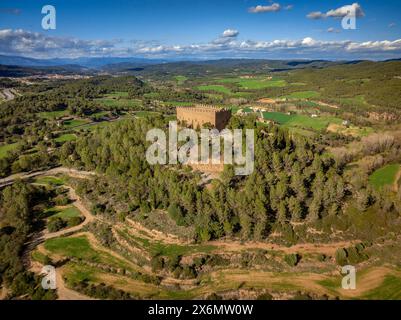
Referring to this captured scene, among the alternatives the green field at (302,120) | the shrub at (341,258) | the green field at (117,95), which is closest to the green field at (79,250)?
the shrub at (341,258)

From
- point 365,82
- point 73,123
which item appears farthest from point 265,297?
point 365,82

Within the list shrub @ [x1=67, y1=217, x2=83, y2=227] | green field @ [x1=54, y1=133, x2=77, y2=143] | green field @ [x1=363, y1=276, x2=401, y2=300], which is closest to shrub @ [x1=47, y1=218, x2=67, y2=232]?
shrub @ [x1=67, y1=217, x2=83, y2=227]

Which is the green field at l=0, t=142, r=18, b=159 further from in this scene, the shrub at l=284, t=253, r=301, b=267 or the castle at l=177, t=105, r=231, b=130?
the shrub at l=284, t=253, r=301, b=267

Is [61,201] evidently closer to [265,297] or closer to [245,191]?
[245,191]

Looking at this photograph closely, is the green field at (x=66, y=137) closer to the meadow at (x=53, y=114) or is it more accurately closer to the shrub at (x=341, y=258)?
the meadow at (x=53, y=114)
